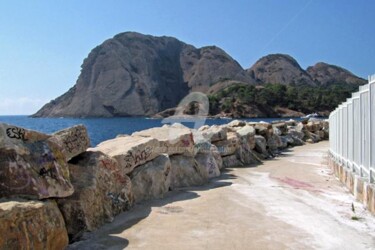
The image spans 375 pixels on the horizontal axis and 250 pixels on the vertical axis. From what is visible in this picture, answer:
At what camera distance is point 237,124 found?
23.5 metres

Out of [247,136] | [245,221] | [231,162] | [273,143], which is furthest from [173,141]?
[273,143]

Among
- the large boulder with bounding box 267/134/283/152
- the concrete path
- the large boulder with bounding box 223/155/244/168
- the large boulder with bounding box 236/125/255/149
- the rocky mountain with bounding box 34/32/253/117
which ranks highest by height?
the rocky mountain with bounding box 34/32/253/117

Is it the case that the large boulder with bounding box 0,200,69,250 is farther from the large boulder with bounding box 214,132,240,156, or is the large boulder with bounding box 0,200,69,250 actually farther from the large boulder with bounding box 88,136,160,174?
the large boulder with bounding box 214,132,240,156

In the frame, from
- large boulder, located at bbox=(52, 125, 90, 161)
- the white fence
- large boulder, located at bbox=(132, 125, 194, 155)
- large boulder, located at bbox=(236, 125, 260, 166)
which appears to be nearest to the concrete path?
the white fence

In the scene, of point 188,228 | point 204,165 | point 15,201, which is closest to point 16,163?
point 15,201

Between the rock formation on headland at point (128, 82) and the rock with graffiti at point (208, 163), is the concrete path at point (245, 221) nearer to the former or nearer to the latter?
the rock with graffiti at point (208, 163)

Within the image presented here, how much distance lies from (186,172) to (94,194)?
4.66 metres

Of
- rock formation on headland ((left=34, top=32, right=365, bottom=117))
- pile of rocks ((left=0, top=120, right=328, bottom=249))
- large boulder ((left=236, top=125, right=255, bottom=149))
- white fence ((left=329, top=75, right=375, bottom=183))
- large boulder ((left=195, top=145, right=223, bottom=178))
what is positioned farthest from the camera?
rock formation on headland ((left=34, top=32, right=365, bottom=117))

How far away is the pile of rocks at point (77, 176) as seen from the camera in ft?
18.2

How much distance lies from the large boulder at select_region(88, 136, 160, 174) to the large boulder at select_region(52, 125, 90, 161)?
1.01m

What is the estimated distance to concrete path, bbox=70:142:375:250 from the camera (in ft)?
21.1

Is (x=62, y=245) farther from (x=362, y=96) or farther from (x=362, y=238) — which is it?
(x=362, y=96)

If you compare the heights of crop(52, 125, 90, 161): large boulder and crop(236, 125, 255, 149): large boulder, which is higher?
crop(52, 125, 90, 161): large boulder

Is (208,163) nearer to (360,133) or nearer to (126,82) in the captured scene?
(360,133)
